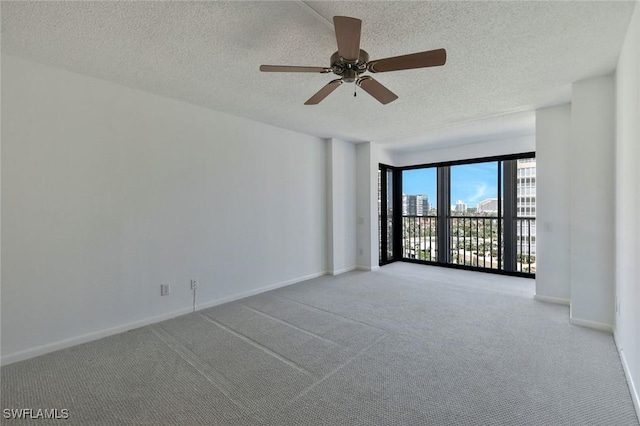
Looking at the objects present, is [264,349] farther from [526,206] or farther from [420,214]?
[526,206]

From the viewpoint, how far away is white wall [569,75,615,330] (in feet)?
8.94

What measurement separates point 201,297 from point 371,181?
11.4 ft

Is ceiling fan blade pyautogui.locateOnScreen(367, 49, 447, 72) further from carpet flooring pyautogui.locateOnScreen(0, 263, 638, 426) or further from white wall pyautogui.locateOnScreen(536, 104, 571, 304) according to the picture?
white wall pyautogui.locateOnScreen(536, 104, 571, 304)

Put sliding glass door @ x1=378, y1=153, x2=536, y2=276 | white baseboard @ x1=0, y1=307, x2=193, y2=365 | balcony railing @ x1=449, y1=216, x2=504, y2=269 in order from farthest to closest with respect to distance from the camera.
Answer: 1. balcony railing @ x1=449, y1=216, x2=504, y2=269
2. sliding glass door @ x1=378, y1=153, x2=536, y2=276
3. white baseboard @ x1=0, y1=307, x2=193, y2=365

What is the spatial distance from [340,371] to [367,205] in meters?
3.62

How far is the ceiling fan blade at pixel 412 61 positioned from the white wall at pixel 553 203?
2.69 meters

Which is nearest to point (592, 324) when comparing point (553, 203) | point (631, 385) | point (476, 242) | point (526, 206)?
point (631, 385)

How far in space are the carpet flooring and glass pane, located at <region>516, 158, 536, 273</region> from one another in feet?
6.92

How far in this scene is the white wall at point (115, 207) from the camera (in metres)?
2.33

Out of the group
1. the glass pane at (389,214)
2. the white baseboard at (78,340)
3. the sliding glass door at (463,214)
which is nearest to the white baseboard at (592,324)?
the sliding glass door at (463,214)

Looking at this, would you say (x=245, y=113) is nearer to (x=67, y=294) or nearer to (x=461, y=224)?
(x=67, y=294)

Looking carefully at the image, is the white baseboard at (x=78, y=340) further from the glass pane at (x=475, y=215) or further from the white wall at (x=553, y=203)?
the glass pane at (x=475, y=215)

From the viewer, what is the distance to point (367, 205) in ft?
17.8

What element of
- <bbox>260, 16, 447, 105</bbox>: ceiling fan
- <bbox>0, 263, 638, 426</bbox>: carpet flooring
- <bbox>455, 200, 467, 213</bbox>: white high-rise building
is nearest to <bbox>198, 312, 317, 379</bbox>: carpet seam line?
<bbox>0, 263, 638, 426</bbox>: carpet flooring
